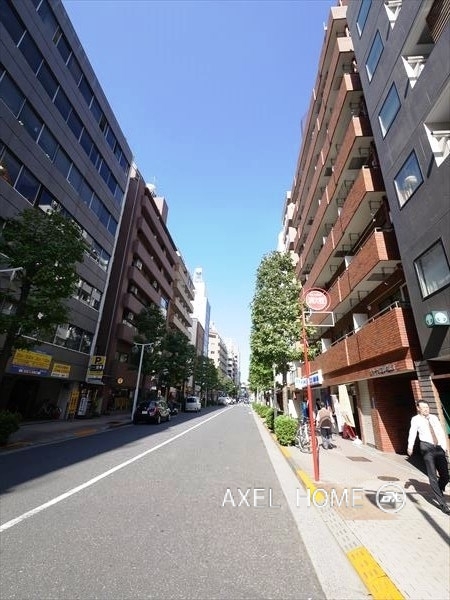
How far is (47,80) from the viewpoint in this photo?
822 inches

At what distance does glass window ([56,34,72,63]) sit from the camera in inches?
876

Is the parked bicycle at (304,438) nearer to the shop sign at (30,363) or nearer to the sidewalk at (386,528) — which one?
the sidewalk at (386,528)

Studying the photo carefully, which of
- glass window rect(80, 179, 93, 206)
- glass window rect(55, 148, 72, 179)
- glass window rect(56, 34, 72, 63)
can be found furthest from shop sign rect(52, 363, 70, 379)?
glass window rect(56, 34, 72, 63)

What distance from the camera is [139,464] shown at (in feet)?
31.0

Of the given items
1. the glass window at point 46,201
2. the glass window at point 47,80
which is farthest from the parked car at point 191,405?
the glass window at point 47,80

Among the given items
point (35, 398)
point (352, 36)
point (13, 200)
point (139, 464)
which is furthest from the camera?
point (35, 398)

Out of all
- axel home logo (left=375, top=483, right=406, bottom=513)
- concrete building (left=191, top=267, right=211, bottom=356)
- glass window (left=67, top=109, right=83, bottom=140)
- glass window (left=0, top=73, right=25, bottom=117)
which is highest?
concrete building (left=191, top=267, right=211, bottom=356)

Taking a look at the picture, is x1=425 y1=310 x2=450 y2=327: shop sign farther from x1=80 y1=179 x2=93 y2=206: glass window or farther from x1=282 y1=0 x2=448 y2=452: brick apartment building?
x1=80 y1=179 x2=93 y2=206: glass window

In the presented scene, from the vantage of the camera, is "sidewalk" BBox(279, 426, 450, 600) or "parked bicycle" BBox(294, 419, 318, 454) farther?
"parked bicycle" BBox(294, 419, 318, 454)

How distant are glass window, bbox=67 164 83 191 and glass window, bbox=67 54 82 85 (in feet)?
21.3

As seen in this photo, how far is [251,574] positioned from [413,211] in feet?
33.8

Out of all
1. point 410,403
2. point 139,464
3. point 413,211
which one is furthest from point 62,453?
point 413,211

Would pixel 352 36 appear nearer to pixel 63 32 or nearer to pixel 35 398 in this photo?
pixel 63 32

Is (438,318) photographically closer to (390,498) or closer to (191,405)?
(390,498)
